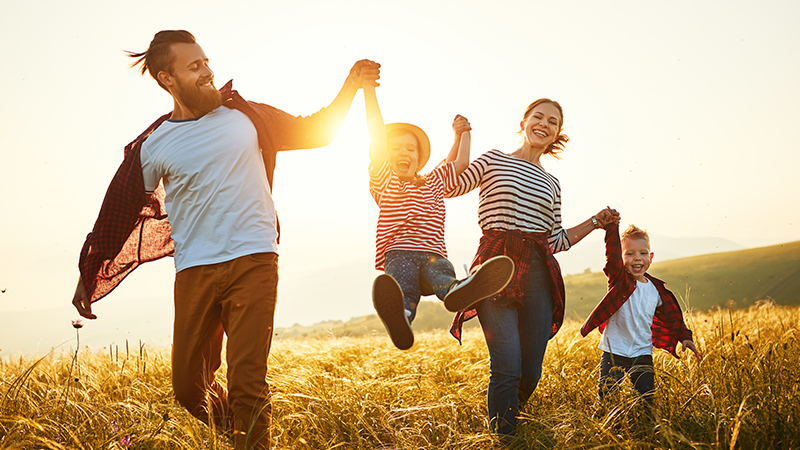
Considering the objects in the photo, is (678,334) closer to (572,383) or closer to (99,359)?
(572,383)

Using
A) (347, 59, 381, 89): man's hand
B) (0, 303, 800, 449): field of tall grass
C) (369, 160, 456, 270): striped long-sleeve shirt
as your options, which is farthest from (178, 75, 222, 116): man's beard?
(0, 303, 800, 449): field of tall grass

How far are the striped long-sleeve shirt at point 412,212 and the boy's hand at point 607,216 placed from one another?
118 cm

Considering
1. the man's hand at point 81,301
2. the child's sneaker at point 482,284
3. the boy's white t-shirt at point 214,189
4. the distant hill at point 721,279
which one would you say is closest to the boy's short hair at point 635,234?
the child's sneaker at point 482,284

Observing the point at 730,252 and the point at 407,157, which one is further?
the point at 730,252

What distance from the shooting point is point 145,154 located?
3174 millimetres

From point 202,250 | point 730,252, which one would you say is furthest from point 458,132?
point 730,252

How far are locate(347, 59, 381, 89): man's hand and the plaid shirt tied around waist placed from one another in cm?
127

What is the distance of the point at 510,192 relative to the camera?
11.2 feet

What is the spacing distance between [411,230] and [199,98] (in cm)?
158

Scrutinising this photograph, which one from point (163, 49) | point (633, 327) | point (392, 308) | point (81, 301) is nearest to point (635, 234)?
point (633, 327)

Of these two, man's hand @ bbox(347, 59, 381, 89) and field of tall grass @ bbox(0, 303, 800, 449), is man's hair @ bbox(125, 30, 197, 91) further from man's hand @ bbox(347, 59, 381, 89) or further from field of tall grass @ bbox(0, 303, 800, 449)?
field of tall grass @ bbox(0, 303, 800, 449)

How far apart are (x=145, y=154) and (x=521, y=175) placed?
96.1 inches

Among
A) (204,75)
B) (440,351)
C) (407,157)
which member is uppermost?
(204,75)

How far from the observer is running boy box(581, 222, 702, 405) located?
145 inches
